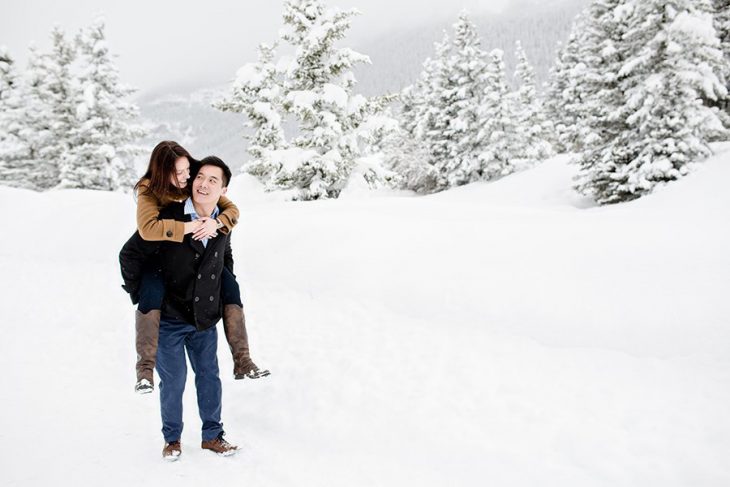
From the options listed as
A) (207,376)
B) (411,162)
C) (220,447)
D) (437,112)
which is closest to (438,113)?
(437,112)

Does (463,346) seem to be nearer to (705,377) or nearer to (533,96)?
(705,377)

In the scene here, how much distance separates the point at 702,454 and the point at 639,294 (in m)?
2.11

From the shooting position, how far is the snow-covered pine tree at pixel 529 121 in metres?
31.8

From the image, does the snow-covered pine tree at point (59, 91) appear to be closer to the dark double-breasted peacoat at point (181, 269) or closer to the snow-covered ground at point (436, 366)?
the snow-covered ground at point (436, 366)

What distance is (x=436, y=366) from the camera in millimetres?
5398

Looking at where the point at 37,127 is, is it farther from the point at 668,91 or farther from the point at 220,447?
the point at 668,91

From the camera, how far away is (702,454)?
12.6 feet

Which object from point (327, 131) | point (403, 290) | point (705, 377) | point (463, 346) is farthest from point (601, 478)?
point (327, 131)

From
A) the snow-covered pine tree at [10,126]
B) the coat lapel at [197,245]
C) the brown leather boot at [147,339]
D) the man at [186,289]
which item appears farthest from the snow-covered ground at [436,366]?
the snow-covered pine tree at [10,126]

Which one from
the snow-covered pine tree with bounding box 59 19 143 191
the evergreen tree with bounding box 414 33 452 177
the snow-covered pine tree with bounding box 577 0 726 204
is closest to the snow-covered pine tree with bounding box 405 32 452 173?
the evergreen tree with bounding box 414 33 452 177

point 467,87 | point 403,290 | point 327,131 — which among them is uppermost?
point 467,87

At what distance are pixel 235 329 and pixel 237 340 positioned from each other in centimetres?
10

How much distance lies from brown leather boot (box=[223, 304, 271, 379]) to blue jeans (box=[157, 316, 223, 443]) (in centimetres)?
16

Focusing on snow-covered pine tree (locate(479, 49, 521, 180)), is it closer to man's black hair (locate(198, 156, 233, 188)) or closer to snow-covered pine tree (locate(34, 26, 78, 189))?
snow-covered pine tree (locate(34, 26, 78, 189))
